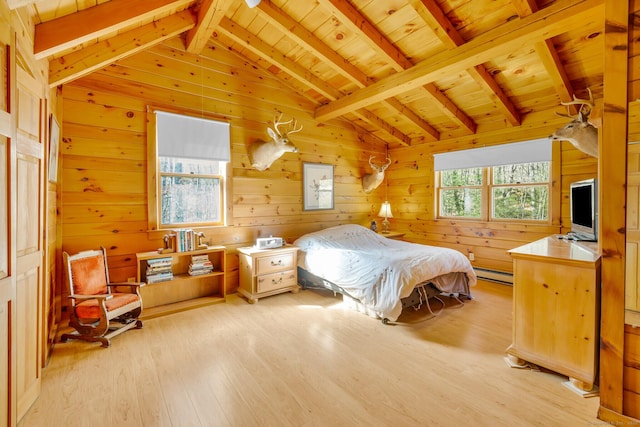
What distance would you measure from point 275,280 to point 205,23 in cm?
311

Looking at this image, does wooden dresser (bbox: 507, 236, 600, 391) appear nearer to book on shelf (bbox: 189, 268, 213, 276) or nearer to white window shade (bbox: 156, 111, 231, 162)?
book on shelf (bbox: 189, 268, 213, 276)

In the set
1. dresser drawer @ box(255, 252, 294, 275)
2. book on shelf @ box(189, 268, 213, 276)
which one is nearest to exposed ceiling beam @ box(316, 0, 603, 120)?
dresser drawer @ box(255, 252, 294, 275)

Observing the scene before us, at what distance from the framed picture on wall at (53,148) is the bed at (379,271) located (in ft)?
9.08

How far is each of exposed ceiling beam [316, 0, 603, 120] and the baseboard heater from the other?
310 cm

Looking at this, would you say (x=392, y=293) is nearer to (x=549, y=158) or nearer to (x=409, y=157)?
(x=549, y=158)

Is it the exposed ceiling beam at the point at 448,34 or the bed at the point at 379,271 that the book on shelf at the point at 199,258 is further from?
the exposed ceiling beam at the point at 448,34

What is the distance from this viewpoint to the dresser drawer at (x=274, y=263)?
3.67 m

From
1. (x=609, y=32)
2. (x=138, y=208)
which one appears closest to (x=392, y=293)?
(x=609, y=32)

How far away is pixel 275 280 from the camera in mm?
3801

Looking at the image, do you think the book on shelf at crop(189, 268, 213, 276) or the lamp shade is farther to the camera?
the lamp shade

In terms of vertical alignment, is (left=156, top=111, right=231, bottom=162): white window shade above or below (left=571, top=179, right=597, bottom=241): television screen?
above

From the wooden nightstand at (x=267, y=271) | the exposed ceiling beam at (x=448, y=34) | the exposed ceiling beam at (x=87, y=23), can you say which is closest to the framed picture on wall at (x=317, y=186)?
the wooden nightstand at (x=267, y=271)

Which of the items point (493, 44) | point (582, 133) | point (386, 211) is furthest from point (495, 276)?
point (493, 44)

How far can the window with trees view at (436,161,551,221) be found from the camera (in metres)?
4.16
